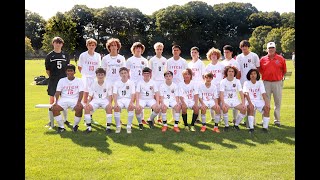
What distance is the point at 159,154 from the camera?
612cm

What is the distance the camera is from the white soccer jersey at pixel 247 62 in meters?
8.72

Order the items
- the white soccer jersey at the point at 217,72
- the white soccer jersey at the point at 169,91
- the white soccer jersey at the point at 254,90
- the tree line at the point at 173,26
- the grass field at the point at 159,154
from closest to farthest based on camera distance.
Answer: the grass field at the point at 159,154 < the white soccer jersey at the point at 254,90 < the white soccer jersey at the point at 169,91 < the white soccer jersey at the point at 217,72 < the tree line at the point at 173,26

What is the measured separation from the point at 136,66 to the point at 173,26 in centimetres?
7235

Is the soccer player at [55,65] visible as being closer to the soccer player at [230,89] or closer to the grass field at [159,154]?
the grass field at [159,154]

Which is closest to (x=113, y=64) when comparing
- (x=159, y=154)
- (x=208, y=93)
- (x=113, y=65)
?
(x=113, y=65)

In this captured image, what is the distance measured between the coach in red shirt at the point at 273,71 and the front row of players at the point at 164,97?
20.7 inches

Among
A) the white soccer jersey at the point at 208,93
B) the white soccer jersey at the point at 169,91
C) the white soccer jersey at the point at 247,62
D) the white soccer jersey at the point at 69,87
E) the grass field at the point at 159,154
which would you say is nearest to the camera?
the grass field at the point at 159,154

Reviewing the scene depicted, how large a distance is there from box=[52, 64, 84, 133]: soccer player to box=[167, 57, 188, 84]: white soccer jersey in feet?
7.76

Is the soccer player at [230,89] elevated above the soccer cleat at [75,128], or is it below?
above

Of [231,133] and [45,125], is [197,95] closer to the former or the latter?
[231,133]

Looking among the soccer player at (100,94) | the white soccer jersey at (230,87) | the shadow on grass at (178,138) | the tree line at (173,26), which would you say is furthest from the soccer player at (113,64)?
the tree line at (173,26)

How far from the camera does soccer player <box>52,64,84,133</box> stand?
7.96m

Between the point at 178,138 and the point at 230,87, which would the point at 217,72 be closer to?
the point at 230,87
